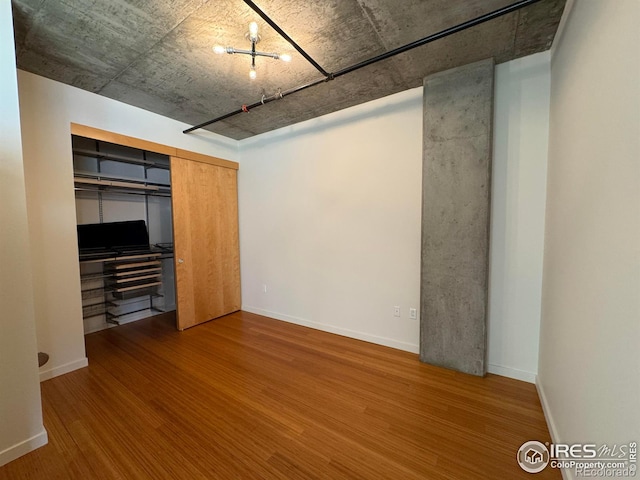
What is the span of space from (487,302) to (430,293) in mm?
479

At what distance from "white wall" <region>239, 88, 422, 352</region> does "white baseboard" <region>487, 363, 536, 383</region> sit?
2.28 ft

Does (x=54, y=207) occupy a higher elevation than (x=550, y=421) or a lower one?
higher

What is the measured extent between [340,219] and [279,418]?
2153 millimetres

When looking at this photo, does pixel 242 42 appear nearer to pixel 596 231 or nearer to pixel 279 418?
pixel 596 231

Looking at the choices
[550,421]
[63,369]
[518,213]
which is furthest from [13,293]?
[518,213]

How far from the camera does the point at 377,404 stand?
193 centimetres

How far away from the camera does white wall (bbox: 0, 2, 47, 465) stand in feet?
4.82

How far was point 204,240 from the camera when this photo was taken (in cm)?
363

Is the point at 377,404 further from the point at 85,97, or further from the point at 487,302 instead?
the point at 85,97

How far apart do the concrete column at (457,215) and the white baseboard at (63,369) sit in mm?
3578

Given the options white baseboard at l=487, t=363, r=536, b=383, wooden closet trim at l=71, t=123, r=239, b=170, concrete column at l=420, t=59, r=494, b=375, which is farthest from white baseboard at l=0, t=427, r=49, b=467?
white baseboard at l=487, t=363, r=536, b=383

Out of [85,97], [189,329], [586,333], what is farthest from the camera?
[189,329]

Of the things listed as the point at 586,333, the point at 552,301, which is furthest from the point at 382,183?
the point at 586,333

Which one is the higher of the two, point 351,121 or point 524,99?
point 351,121
